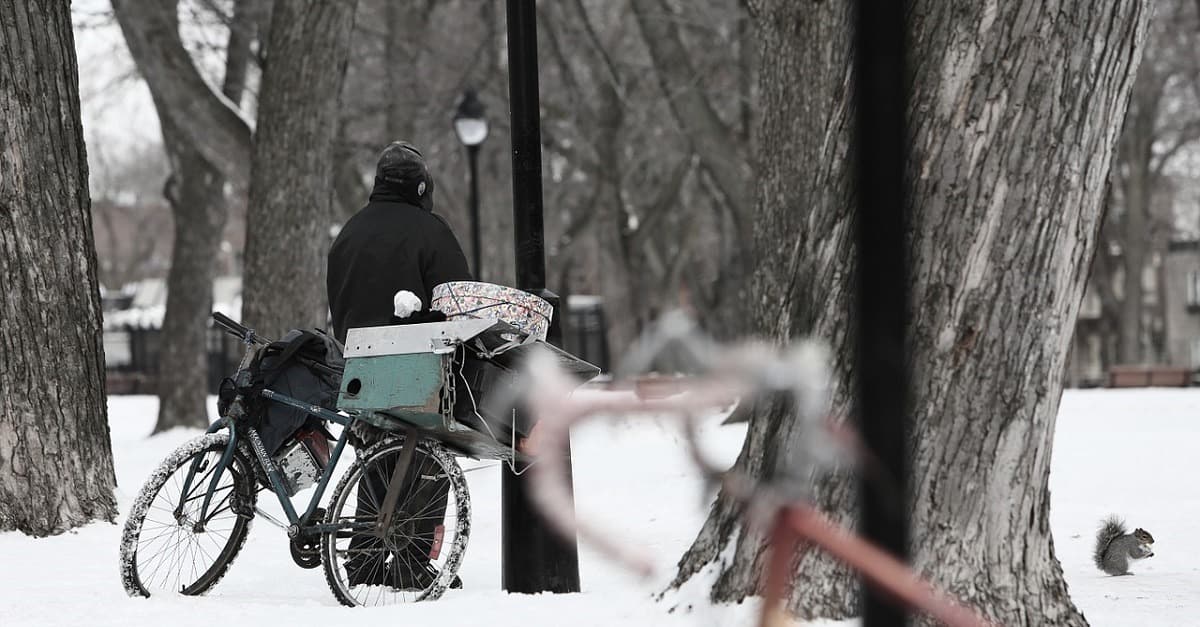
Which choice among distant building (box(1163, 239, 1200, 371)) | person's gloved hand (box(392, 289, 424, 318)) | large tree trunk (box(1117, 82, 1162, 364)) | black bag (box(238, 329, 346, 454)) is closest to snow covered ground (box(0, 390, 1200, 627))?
black bag (box(238, 329, 346, 454))

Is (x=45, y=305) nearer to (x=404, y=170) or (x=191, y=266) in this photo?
(x=404, y=170)

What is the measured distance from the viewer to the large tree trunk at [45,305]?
→ 7.40 m

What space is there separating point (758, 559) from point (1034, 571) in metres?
0.79

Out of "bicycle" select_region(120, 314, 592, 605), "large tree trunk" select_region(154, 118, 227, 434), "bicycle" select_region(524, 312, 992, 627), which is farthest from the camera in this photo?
"large tree trunk" select_region(154, 118, 227, 434)

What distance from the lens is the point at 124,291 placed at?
74.0m

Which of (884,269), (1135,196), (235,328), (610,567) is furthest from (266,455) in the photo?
(1135,196)

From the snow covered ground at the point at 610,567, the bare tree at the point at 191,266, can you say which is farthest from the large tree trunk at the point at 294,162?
the bare tree at the point at 191,266

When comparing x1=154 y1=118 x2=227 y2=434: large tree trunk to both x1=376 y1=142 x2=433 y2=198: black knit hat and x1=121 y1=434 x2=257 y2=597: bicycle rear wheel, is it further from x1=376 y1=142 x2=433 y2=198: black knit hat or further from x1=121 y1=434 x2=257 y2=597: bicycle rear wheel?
x1=121 y1=434 x2=257 y2=597: bicycle rear wheel

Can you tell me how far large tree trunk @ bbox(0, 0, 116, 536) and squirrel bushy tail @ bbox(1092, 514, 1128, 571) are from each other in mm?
4850

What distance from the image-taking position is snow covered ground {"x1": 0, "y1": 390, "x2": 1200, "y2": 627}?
4.93 m

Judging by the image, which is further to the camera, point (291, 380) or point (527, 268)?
point (527, 268)

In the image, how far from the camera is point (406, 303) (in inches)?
214

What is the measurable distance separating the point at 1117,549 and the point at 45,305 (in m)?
5.29

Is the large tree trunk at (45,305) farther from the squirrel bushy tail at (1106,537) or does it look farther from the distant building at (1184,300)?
the distant building at (1184,300)
